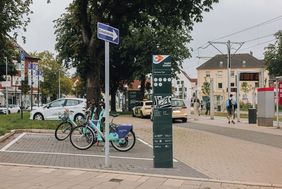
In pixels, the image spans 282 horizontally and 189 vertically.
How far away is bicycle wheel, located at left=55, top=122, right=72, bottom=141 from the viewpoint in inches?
722

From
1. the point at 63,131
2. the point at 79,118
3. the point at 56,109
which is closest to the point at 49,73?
the point at 56,109

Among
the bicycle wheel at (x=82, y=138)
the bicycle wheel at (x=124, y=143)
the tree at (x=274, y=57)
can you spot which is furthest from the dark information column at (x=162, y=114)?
the tree at (x=274, y=57)

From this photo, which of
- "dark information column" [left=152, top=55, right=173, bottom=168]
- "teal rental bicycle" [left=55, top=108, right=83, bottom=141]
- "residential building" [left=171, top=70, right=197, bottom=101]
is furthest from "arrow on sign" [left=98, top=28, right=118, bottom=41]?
"residential building" [left=171, top=70, right=197, bottom=101]

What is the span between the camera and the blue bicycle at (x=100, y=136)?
1535 cm

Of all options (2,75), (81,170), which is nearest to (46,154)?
(81,170)

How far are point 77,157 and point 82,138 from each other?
6.80ft

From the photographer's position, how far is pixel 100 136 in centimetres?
1554

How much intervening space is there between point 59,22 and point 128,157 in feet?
129

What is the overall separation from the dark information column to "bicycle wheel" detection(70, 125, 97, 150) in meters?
4.11

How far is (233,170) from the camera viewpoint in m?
12.0

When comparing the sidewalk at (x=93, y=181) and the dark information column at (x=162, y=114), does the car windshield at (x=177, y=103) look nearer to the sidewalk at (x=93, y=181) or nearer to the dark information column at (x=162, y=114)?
the dark information column at (x=162, y=114)

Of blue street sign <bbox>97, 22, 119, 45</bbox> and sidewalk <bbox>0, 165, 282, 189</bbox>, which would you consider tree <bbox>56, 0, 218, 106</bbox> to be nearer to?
blue street sign <bbox>97, 22, 119, 45</bbox>

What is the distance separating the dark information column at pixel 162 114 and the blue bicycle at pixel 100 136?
357 centimetres

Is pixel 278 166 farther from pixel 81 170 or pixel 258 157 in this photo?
pixel 81 170
